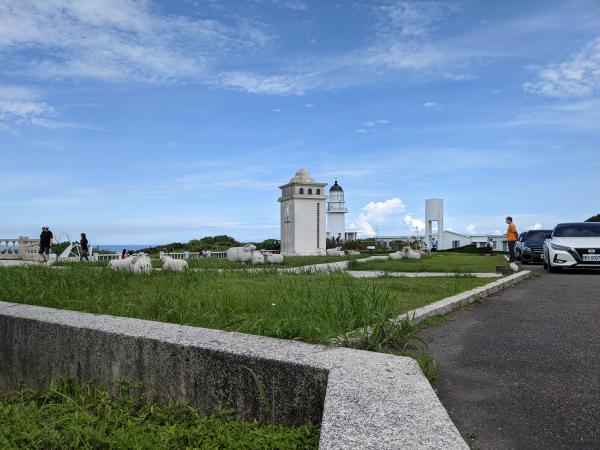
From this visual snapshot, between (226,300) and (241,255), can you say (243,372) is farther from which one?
(241,255)

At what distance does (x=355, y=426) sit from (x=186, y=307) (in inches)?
134

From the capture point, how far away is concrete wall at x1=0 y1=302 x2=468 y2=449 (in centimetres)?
229

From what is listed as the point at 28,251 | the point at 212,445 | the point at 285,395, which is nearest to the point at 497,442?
the point at 285,395

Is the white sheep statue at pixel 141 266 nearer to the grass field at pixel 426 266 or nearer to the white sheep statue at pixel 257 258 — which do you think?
the grass field at pixel 426 266

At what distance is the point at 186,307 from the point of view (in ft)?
17.5

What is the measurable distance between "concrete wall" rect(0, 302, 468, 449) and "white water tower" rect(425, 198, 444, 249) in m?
40.1

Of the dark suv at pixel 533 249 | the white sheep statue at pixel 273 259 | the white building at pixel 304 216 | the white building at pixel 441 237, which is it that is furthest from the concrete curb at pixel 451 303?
the white building at pixel 441 237

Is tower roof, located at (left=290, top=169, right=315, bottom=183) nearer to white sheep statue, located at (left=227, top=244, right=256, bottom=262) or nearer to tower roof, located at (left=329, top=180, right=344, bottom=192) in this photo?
white sheep statue, located at (left=227, top=244, right=256, bottom=262)

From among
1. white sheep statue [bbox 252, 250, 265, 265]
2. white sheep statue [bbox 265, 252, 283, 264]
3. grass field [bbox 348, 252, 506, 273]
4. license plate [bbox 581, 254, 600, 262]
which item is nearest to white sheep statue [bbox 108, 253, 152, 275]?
grass field [bbox 348, 252, 506, 273]

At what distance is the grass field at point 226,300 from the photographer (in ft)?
14.5

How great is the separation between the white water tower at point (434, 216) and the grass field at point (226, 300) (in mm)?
34981

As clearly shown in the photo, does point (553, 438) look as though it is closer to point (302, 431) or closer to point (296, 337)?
point (302, 431)

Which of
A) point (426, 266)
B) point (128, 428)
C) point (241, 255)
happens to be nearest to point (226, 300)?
point (128, 428)

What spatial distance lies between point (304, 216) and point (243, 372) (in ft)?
79.1
